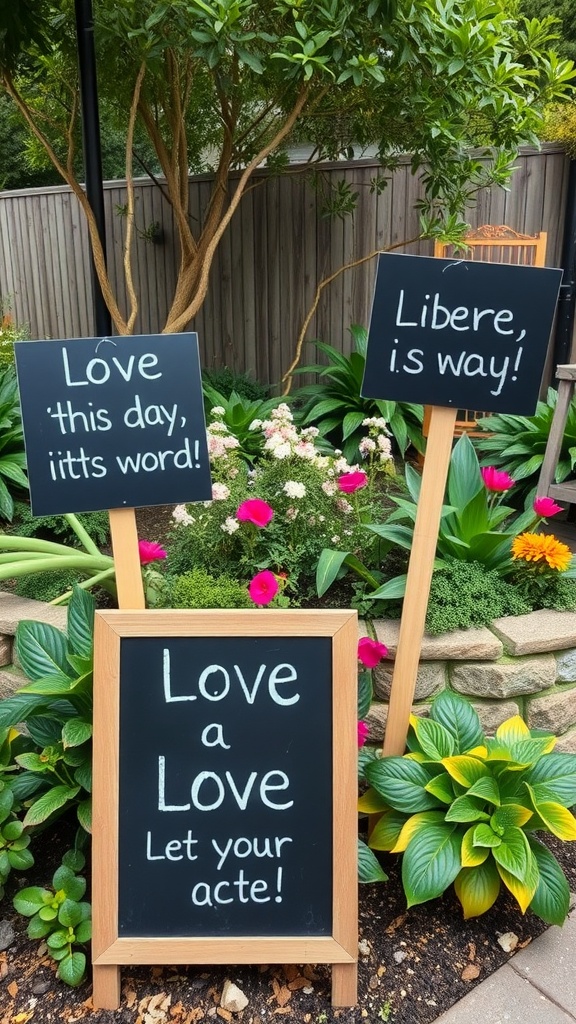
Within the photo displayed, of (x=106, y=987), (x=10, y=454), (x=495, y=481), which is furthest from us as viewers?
(x=10, y=454)

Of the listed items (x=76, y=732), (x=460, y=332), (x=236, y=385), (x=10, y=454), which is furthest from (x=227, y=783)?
(x=236, y=385)

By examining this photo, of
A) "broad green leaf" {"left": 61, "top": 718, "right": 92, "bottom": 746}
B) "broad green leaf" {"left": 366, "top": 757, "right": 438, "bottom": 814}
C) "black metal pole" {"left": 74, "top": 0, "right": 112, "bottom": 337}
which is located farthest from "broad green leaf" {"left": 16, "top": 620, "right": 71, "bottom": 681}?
"black metal pole" {"left": 74, "top": 0, "right": 112, "bottom": 337}

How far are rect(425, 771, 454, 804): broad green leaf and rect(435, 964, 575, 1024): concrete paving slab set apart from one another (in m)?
0.36

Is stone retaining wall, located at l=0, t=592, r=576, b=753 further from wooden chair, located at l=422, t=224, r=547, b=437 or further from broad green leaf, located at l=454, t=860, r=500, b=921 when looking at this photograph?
wooden chair, located at l=422, t=224, r=547, b=437

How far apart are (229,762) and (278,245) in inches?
174

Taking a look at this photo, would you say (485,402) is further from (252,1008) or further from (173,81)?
(173,81)

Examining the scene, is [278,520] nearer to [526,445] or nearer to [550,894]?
[550,894]

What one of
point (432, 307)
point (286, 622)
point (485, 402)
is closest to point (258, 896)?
point (286, 622)

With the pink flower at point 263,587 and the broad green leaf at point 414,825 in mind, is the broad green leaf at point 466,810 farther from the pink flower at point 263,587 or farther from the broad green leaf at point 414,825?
the pink flower at point 263,587

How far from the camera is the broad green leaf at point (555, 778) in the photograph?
1638 millimetres

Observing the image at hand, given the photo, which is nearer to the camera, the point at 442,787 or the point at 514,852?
the point at 514,852

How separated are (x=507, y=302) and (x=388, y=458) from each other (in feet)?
2.99

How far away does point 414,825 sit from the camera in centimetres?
163

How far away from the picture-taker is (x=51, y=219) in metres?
6.84
